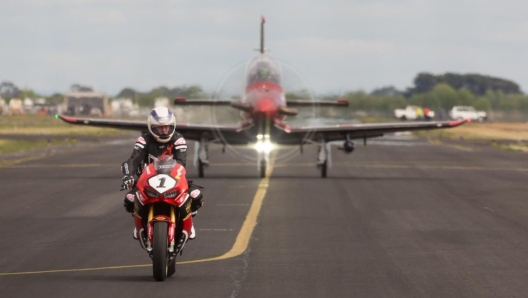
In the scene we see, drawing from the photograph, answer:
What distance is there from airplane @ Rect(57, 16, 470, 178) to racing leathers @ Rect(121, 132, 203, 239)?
18.4 meters

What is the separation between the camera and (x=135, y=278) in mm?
12250

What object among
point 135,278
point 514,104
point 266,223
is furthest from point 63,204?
point 514,104

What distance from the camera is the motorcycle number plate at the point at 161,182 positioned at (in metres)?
11.8

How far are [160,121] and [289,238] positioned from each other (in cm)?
464

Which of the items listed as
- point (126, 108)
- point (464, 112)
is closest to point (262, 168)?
point (464, 112)

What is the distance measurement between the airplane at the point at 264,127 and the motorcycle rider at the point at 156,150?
18.4m

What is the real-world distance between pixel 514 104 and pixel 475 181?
306 ft

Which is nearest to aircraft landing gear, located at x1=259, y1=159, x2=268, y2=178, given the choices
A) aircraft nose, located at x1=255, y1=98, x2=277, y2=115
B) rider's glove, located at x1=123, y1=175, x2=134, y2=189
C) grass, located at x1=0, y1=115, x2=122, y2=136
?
aircraft nose, located at x1=255, y1=98, x2=277, y2=115

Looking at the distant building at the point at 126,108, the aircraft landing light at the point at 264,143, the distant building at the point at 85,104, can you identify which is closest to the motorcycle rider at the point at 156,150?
the aircraft landing light at the point at 264,143

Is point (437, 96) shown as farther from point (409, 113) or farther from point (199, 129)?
point (199, 129)

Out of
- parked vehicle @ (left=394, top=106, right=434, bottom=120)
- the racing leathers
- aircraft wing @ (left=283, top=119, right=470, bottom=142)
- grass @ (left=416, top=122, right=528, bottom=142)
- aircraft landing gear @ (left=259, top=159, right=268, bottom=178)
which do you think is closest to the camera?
the racing leathers

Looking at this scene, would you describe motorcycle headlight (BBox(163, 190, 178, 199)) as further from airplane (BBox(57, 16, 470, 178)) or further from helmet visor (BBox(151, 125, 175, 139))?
airplane (BBox(57, 16, 470, 178))

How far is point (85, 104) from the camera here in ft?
502

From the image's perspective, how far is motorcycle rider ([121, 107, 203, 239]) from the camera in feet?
40.0
